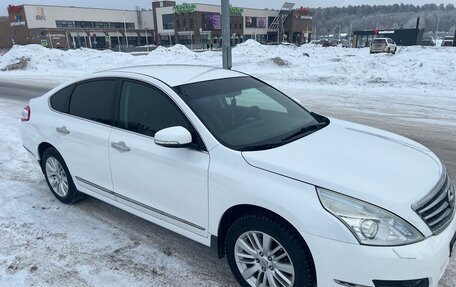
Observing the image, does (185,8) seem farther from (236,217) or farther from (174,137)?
(236,217)

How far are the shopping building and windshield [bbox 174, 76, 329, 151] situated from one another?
77.2 m

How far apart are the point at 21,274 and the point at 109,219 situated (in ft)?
3.66

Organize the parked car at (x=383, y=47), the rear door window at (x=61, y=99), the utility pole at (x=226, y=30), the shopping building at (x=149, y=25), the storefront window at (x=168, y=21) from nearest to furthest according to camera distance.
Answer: the rear door window at (x=61, y=99), the utility pole at (x=226, y=30), the parked car at (x=383, y=47), the shopping building at (x=149, y=25), the storefront window at (x=168, y=21)

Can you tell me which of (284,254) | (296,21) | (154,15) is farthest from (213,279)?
(296,21)

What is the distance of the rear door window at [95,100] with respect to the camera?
A: 3914mm

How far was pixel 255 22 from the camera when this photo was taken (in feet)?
337

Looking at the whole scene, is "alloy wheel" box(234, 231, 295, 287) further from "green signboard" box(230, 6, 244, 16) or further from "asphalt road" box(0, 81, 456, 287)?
"green signboard" box(230, 6, 244, 16)

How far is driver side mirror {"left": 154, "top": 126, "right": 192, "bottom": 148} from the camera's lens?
117 inches

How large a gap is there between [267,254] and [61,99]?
324cm

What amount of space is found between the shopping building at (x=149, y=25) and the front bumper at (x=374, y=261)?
79158 mm

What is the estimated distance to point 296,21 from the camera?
340 ft

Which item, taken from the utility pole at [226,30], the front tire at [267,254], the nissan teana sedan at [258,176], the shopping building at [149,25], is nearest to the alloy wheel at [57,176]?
the nissan teana sedan at [258,176]

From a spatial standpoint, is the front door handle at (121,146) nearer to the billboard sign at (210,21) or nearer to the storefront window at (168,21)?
the billboard sign at (210,21)

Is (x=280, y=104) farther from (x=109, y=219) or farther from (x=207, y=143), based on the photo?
(x=109, y=219)
